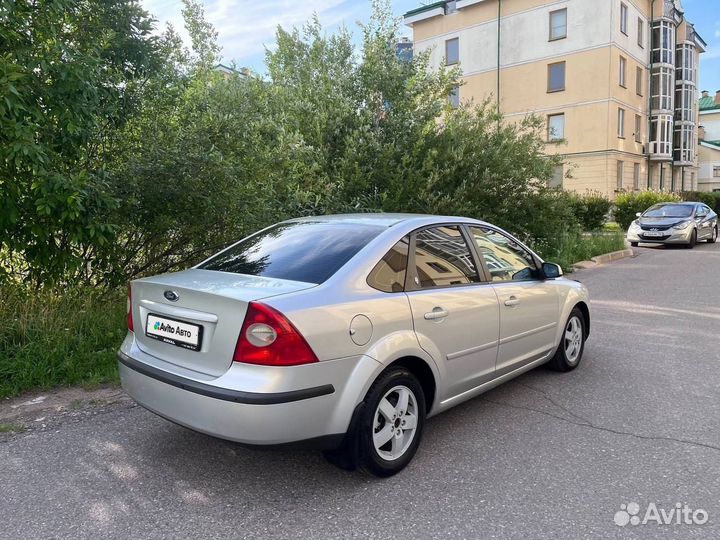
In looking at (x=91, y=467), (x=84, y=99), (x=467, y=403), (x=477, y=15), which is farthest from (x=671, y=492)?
(x=477, y=15)

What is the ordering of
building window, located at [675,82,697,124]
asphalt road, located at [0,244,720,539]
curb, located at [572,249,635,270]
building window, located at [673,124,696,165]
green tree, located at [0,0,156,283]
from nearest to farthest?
1. asphalt road, located at [0,244,720,539]
2. green tree, located at [0,0,156,283]
3. curb, located at [572,249,635,270]
4. building window, located at [675,82,697,124]
5. building window, located at [673,124,696,165]

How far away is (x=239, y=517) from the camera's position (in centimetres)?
291

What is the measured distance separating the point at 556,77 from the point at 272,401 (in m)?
34.7

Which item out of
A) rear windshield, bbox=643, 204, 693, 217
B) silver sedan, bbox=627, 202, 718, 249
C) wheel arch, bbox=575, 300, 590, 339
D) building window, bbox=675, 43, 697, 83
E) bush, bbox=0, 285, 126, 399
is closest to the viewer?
bush, bbox=0, 285, 126, 399

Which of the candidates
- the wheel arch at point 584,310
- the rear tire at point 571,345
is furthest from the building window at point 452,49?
the rear tire at point 571,345

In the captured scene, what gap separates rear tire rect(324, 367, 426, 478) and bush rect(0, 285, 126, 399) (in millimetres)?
2707

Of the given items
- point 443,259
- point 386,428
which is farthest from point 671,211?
point 386,428

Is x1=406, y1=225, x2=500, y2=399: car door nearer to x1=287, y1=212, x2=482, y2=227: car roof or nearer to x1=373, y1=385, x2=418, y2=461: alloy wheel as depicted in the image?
x1=287, y1=212, x2=482, y2=227: car roof

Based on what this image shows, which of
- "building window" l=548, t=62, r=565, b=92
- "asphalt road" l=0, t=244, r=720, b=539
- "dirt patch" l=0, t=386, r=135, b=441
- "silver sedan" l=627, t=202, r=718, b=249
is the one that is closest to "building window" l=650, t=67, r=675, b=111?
"building window" l=548, t=62, r=565, b=92

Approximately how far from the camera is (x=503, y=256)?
458 centimetres

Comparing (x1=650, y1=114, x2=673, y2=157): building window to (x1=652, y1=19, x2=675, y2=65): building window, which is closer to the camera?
(x1=652, y1=19, x2=675, y2=65): building window

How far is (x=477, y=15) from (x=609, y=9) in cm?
785

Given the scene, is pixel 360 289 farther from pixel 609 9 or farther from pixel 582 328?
pixel 609 9

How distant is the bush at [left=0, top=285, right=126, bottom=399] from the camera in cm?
482
